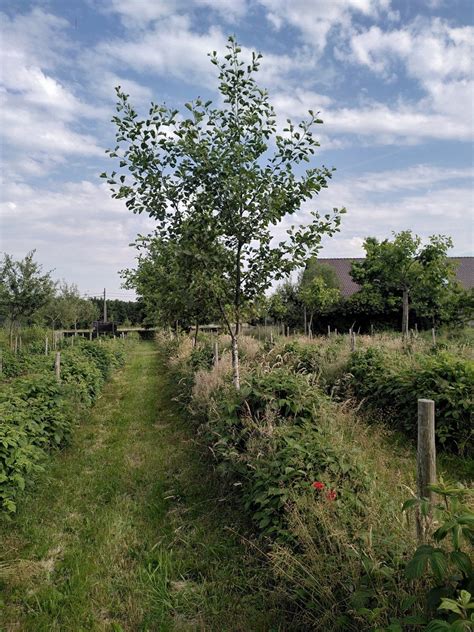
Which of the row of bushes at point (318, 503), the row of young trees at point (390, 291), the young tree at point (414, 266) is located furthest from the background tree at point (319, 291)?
the row of bushes at point (318, 503)

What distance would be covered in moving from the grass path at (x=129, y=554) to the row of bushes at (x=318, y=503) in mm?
346

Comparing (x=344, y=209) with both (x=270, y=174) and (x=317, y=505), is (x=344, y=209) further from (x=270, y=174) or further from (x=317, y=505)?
(x=317, y=505)

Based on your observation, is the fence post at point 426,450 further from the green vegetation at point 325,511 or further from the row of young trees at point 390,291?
the row of young trees at point 390,291

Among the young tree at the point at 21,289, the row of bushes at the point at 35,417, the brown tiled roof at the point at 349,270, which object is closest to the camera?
the row of bushes at the point at 35,417

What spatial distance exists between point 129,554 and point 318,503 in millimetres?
1858

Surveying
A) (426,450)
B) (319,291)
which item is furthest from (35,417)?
(319,291)

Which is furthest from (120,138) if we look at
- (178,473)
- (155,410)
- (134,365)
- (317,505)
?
(134,365)

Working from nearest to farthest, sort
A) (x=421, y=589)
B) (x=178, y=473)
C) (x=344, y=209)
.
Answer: (x=421, y=589), (x=178, y=473), (x=344, y=209)

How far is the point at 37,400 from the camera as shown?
608cm

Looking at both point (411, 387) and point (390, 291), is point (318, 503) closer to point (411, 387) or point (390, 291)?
point (411, 387)

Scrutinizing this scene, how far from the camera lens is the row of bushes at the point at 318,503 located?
2.37 m

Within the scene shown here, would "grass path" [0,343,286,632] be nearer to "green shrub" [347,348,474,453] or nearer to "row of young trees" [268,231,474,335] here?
"green shrub" [347,348,474,453]

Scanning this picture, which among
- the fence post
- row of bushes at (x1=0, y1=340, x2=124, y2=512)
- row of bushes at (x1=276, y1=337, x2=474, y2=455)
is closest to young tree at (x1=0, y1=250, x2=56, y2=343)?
row of bushes at (x1=0, y1=340, x2=124, y2=512)

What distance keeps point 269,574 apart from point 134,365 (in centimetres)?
1605
